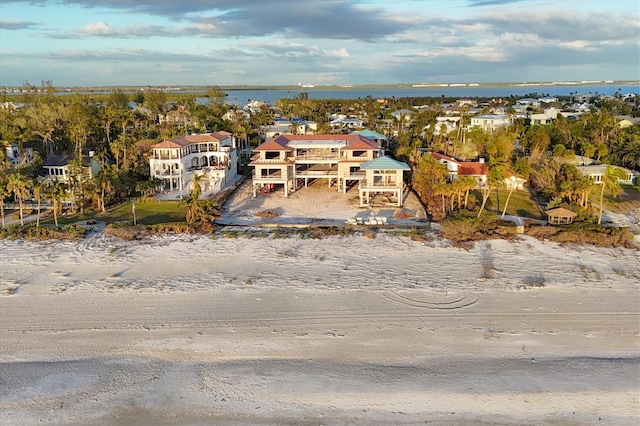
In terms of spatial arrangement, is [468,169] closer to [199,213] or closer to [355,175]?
[355,175]

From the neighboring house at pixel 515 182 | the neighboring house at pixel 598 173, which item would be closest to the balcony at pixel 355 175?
the neighboring house at pixel 515 182

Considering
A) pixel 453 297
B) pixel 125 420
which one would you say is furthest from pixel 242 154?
pixel 125 420

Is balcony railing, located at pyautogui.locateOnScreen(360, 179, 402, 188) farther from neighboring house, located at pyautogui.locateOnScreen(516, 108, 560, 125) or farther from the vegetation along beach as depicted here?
neighboring house, located at pyautogui.locateOnScreen(516, 108, 560, 125)

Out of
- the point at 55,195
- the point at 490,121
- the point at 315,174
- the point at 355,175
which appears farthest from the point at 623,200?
the point at 490,121

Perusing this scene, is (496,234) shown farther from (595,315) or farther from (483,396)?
(483,396)

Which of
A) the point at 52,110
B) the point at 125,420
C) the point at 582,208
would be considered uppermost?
the point at 52,110

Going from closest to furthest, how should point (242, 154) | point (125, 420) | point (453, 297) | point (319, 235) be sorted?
1. point (125, 420)
2. point (453, 297)
3. point (319, 235)
4. point (242, 154)
